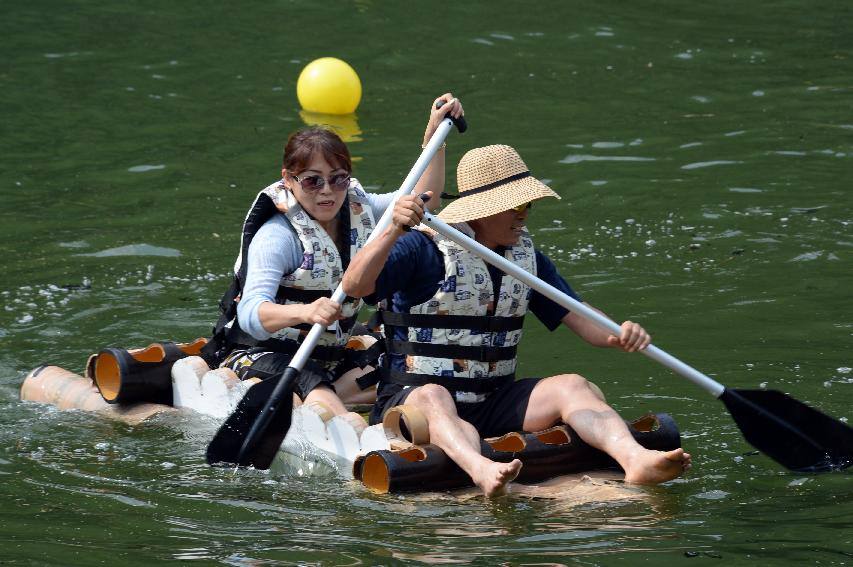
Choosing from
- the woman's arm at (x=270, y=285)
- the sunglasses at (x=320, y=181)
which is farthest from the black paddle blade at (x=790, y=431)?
the sunglasses at (x=320, y=181)

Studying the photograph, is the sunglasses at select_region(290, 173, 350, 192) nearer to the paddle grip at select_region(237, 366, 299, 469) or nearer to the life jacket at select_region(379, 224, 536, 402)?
the life jacket at select_region(379, 224, 536, 402)

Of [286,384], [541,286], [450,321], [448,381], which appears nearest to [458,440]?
[448,381]

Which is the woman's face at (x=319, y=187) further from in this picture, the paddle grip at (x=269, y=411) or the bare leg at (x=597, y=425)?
the bare leg at (x=597, y=425)

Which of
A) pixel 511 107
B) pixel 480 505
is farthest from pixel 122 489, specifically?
pixel 511 107

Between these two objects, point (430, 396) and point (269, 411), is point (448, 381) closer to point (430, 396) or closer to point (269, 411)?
point (430, 396)

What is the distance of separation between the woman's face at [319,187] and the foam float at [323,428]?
73 centimetres

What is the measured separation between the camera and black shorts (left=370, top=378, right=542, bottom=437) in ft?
17.4

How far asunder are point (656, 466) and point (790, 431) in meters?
0.76

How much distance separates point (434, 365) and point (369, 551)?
99 centimetres

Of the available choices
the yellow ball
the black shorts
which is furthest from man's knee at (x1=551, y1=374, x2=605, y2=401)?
the yellow ball

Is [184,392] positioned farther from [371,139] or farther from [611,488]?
[371,139]

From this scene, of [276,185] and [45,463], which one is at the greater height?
[276,185]

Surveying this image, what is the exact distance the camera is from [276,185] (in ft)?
19.0

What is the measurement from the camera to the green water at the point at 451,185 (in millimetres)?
4699
